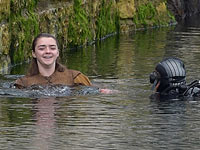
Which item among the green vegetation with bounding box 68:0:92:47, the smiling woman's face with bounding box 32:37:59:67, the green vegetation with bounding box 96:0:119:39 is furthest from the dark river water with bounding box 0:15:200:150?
the green vegetation with bounding box 96:0:119:39

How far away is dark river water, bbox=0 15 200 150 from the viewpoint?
8.57 meters

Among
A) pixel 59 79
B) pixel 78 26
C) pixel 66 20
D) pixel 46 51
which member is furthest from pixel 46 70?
pixel 78 26

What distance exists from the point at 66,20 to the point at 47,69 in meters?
10.6

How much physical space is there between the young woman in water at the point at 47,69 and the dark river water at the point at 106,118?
258 mm

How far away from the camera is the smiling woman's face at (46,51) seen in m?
12.4

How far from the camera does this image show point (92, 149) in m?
8.20

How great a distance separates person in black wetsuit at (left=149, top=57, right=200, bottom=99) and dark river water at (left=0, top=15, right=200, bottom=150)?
0.32 m

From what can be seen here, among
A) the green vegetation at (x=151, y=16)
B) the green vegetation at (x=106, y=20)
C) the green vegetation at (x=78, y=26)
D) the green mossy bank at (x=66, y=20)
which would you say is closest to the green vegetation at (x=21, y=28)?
the green mossy bank at (x=66, y=20)

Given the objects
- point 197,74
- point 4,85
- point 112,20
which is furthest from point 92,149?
point 112,20

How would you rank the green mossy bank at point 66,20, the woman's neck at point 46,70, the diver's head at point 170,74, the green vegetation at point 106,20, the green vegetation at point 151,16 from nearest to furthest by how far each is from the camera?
the diver's head at point 170,74
the woman's neck at point 46,70
the green mossy bank at point 66,20
the green vegetation at point 106,20
the green vegetation at point 151,16

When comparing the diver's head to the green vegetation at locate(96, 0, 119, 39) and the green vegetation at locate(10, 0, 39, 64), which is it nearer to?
the green vegetation at locate(10, 0, 39, 64)

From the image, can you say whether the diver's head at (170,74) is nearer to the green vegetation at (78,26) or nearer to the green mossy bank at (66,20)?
the green mossy bank at (66,20)

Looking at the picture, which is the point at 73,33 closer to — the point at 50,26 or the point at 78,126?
the point at 50,26

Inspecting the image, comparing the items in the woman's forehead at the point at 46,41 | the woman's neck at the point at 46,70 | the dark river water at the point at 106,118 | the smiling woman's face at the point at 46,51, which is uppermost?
the woman's forehead at the point at 46,41
